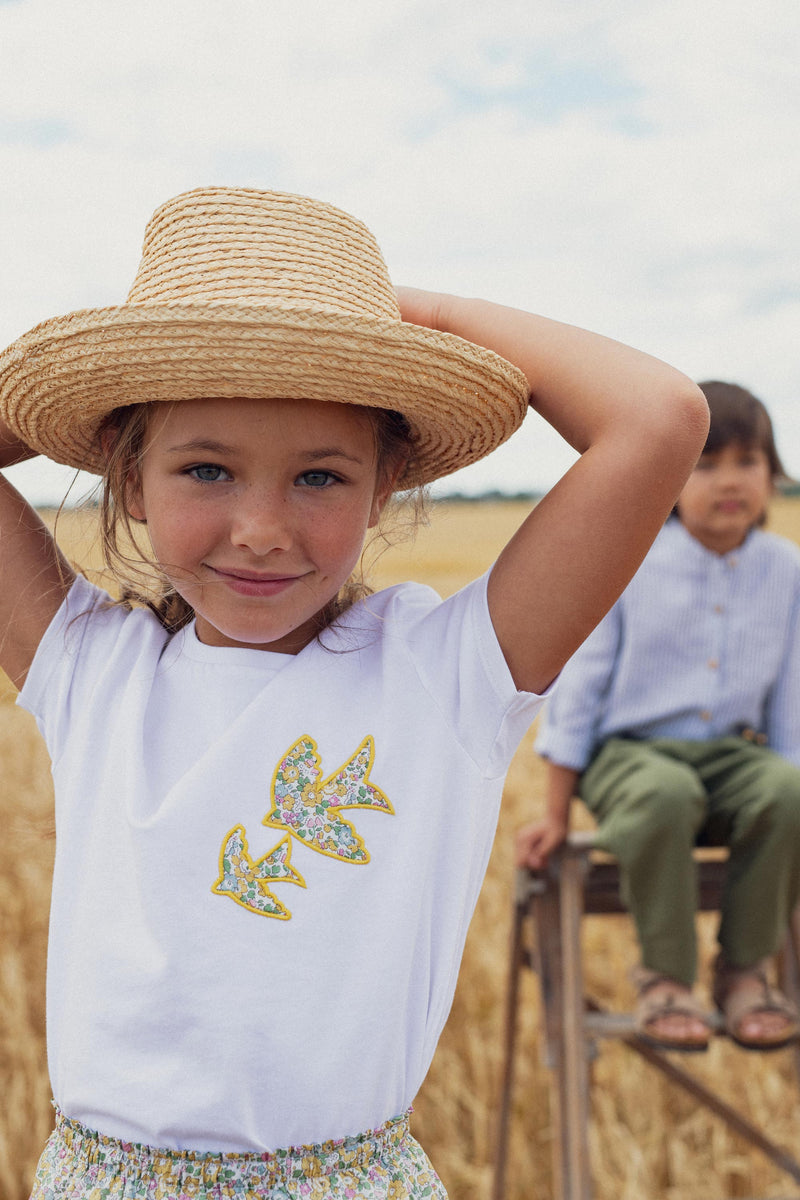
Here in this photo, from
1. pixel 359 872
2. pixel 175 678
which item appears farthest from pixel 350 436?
pixel 359 872

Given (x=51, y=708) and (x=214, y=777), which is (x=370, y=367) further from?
(x=51, y=708)

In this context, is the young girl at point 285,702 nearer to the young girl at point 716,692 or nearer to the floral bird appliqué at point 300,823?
the floral bird appliqué at point 300,823

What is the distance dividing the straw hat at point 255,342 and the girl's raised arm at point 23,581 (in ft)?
0.33

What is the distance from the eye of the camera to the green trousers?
2846 millimetres

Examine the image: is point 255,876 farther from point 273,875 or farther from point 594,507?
point 594,507

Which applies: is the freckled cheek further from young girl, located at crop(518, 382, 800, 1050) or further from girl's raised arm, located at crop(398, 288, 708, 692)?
young girl, located at crop(518, 382, 800, 1050)

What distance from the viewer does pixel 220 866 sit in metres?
1.40

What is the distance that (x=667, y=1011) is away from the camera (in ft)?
9.19

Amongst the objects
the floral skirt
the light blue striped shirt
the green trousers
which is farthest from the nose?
the light blue striped shirt

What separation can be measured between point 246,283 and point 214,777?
0.56 m

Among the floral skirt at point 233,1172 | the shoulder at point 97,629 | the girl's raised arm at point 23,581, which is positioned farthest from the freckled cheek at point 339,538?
the floral skirt at point 233,1172

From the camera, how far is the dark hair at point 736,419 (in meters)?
3.15

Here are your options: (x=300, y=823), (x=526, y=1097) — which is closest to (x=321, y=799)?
(x=300, y=823)

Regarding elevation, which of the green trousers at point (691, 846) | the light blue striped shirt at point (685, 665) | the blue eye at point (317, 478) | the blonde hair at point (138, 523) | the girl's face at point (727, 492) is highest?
the blue eye at point (317, 478)
